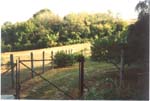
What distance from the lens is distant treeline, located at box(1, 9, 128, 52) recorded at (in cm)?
330

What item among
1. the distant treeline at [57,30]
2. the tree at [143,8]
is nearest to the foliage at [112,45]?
the distant treeline at [57,30]

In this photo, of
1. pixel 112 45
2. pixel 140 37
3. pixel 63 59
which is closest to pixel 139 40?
pixel 140 37

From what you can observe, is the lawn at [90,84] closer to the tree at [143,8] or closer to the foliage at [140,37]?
the foliage at [140,37]

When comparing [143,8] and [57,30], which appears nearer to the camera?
[143,8]

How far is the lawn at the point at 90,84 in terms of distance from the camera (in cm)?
327

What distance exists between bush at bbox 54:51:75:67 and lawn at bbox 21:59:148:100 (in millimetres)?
37

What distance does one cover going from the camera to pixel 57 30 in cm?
334

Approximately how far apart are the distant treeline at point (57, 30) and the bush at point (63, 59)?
8 cm

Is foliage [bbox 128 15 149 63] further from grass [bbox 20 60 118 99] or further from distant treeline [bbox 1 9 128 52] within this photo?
grass [bbox 20 60 118 99]

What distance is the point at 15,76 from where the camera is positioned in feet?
11.0

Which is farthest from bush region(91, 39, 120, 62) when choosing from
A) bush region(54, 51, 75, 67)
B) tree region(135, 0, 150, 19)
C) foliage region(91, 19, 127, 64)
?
Answer: tree region(135, 0, 150, 19)

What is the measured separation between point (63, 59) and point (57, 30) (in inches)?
8.7

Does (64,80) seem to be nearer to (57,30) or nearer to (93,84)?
(93,84)

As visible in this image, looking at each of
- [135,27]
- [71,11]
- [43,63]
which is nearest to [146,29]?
[135,27]
